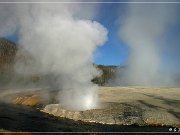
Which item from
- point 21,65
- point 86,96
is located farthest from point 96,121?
point 21,65

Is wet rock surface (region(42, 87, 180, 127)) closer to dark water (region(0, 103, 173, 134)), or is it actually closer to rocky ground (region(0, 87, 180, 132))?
rocky ground (region(0, 87, 180, 132))

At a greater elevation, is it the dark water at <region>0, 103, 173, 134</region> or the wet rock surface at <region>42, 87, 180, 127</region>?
the wet rock surface at <region>42, 87, 180, 127</region>

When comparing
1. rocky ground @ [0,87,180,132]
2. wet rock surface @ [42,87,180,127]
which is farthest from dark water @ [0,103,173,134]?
wet rock surface @ [42,87,180,127]

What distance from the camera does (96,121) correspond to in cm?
3444

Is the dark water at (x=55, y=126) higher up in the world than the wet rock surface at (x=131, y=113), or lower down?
lower down

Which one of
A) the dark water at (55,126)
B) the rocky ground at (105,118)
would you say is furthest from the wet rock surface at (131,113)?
the dark water at (55,126)

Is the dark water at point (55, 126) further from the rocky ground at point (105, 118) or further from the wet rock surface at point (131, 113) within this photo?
the wet rock surface at point (131, 113)

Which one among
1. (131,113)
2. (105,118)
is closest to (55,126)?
(105,118)

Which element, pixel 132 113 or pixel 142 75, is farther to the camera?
pixel 142 75

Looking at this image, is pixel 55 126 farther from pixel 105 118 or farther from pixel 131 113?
pixel 131 113

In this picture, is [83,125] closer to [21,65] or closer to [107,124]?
[107,124]

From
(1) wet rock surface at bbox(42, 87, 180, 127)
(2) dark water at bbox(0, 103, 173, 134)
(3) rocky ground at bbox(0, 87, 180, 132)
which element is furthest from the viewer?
(1) wet rock surface at bbox(42, 87, 180, 127)

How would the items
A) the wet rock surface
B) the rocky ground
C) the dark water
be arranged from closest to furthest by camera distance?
the dark water < the rocky ground < the wet rock surface

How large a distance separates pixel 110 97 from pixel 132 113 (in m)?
12.2
